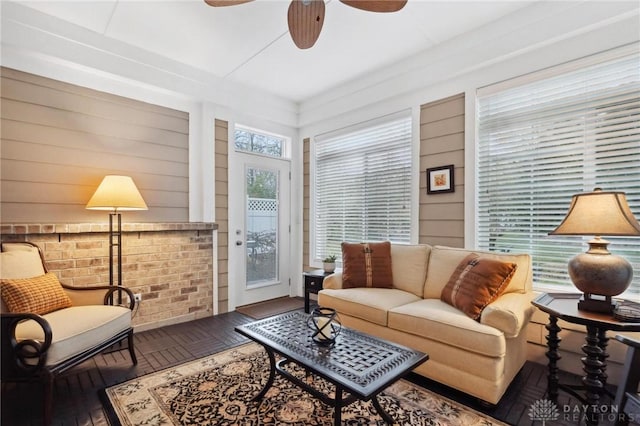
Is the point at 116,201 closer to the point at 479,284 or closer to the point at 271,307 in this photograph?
the point at 271,307

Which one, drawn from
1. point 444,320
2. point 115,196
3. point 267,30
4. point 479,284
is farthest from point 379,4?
point 115,196

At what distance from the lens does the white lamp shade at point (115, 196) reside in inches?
104

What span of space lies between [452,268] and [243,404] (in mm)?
1973

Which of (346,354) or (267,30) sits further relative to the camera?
(267,30)

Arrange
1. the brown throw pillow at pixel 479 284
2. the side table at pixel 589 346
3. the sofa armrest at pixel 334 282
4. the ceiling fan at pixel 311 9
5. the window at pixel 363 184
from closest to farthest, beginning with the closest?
the side table at pixel 589 346
the ceiling fan at pixel 311 9
the brown throw pillow at pixel 479 284
the sofa armrest at pixel 334 282
the window at pixel 363 184

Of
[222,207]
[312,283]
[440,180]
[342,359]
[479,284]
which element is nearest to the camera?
[342,359]

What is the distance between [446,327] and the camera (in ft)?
6.70

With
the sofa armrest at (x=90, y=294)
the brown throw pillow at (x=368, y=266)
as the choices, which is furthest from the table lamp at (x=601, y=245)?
the sofa armrest at (x=90, y=294)

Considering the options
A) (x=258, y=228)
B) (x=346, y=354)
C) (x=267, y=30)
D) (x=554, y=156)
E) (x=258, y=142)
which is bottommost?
(x=346, y=354)

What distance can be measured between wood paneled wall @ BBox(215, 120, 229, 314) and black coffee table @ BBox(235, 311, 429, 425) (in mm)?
1998

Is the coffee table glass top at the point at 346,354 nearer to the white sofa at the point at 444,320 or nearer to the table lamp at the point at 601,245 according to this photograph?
the white sofa at the point at 444,320

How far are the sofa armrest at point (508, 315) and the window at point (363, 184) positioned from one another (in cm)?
146

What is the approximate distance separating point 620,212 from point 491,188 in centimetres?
116

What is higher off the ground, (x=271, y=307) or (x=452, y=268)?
(x=452, y=268)
